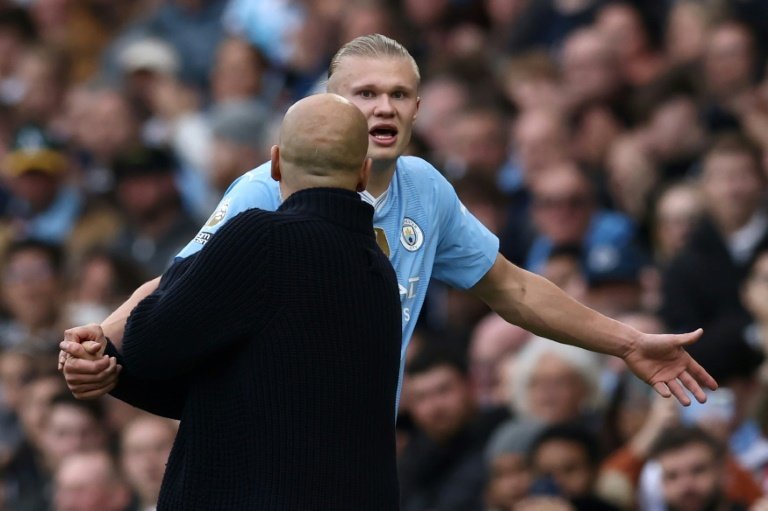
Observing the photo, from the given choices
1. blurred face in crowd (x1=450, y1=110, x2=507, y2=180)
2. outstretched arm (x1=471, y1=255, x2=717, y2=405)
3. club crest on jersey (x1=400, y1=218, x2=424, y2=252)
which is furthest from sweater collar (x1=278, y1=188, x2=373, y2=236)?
blurred face in crowd (x1=450, y1=110, x2=507, y2=180)

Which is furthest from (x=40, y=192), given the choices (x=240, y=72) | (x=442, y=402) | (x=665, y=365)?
(x=665, y=365)

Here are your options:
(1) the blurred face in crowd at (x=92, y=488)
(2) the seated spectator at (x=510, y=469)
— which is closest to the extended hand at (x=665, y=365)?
(2) the seated spectator at (x=510, y=469)

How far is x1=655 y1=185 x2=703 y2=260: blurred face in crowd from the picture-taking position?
917 centimetres

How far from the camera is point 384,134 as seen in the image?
5.45m

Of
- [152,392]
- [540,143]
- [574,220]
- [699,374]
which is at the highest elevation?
[540,143]

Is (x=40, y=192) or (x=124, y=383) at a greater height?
(x=40, y=192)

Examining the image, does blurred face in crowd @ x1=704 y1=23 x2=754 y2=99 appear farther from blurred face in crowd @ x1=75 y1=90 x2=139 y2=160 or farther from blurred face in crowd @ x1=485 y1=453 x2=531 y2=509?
blurred face in crowd @ x1=75 y1=90 x2=139 y2=160

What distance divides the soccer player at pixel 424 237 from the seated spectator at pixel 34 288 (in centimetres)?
591

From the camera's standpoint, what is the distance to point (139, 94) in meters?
13.7

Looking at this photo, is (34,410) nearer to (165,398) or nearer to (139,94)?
(139,94)

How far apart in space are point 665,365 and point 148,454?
12.8 ft

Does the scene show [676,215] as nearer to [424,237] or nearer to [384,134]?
[424,237]

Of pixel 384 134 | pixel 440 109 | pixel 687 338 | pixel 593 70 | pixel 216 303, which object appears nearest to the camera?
pixel 216 303

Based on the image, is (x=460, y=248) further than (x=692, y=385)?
Yes
